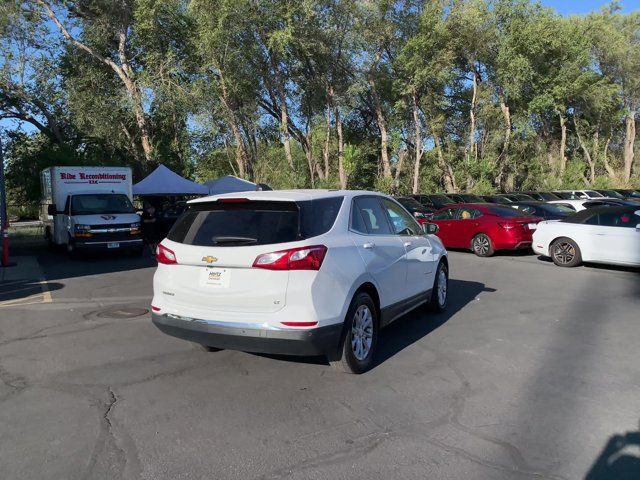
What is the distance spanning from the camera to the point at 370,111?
40.8 m

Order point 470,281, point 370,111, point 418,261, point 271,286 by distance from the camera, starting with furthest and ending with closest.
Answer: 1. point 370,111
2. point 470,281
3. point 418,261
4. point 271,286

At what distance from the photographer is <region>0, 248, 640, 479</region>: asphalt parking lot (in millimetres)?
3309

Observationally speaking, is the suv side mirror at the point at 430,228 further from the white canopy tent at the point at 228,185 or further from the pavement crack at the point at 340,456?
the white canopy tent at the point at 228,185

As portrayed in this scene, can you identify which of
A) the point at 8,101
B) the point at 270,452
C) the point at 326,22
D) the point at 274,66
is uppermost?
the point at 326,22

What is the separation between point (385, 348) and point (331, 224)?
5.88 ft

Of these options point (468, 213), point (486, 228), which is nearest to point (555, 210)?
point (468, 213)

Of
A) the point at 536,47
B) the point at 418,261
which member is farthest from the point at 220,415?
the point at 536,47

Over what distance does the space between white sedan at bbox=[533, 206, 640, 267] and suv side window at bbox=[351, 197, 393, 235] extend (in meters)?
7.81

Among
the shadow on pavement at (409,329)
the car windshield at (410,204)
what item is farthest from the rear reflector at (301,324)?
the car windshield at (410,204)

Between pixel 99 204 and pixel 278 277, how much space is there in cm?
1217

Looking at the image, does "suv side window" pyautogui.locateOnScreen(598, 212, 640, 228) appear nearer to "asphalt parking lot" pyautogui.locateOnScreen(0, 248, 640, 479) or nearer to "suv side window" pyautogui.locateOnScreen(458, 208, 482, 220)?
"suv side window" pyautogui.locateOnScreen(458, 208, 482, 220)

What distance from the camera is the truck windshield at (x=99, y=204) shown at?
47.2ft

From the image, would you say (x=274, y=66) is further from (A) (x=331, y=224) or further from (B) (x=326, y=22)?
(A) (x=331, y=224)

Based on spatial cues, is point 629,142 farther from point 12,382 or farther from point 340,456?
point 12,382
